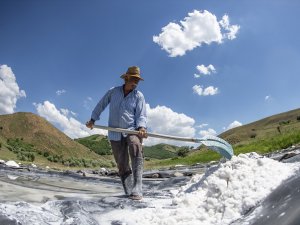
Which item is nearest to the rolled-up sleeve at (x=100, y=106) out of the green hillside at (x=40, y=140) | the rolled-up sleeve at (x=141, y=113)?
the rolled-up sleeve at (x=141, y=113)

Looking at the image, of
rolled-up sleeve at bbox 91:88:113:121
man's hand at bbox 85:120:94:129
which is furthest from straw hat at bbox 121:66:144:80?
man's hand at bbox 85:120:94:129

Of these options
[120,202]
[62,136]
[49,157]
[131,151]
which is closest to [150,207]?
[120,202]

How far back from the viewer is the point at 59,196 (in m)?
5.57

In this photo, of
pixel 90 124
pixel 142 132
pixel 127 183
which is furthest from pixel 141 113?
pixel 127 183

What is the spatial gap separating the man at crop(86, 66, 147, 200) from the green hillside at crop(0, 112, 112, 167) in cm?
2343

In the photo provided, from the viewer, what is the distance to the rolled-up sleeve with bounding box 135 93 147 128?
5.58 metres

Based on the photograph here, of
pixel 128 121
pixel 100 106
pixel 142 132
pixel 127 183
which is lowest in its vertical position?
pixel 127 183

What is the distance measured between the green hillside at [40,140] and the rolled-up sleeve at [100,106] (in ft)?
76.1

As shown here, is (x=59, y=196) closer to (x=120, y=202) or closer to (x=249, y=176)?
(x=120, y=202)

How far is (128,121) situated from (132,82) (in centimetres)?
53

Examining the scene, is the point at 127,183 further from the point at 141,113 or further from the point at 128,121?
the point at 141,113

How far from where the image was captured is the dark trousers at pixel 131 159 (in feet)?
17.7

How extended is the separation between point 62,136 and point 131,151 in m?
33.3

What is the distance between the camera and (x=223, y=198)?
152 inches
